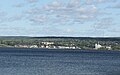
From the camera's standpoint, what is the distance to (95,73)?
8612cm

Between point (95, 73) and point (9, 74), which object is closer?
point (9, 74)

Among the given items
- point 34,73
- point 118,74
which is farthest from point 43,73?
point 118,74

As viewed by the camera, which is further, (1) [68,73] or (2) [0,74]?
(1) [68,73]

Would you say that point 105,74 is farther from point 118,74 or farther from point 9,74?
point 9,74

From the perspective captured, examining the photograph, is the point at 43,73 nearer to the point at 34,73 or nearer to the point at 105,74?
the point at 34,73

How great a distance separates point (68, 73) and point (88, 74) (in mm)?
3605

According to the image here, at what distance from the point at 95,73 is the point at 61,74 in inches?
302

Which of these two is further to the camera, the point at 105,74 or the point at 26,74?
the point at 105,74

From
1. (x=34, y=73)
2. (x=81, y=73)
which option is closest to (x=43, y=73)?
(x=34, y=73)

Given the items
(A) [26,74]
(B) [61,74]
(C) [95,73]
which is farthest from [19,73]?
(C) [95,73]

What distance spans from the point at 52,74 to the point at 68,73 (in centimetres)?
432

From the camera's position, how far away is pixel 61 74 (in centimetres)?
8156

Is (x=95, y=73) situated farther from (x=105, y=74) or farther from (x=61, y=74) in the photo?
(x=61, y=74)

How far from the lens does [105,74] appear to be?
85.4 metres
